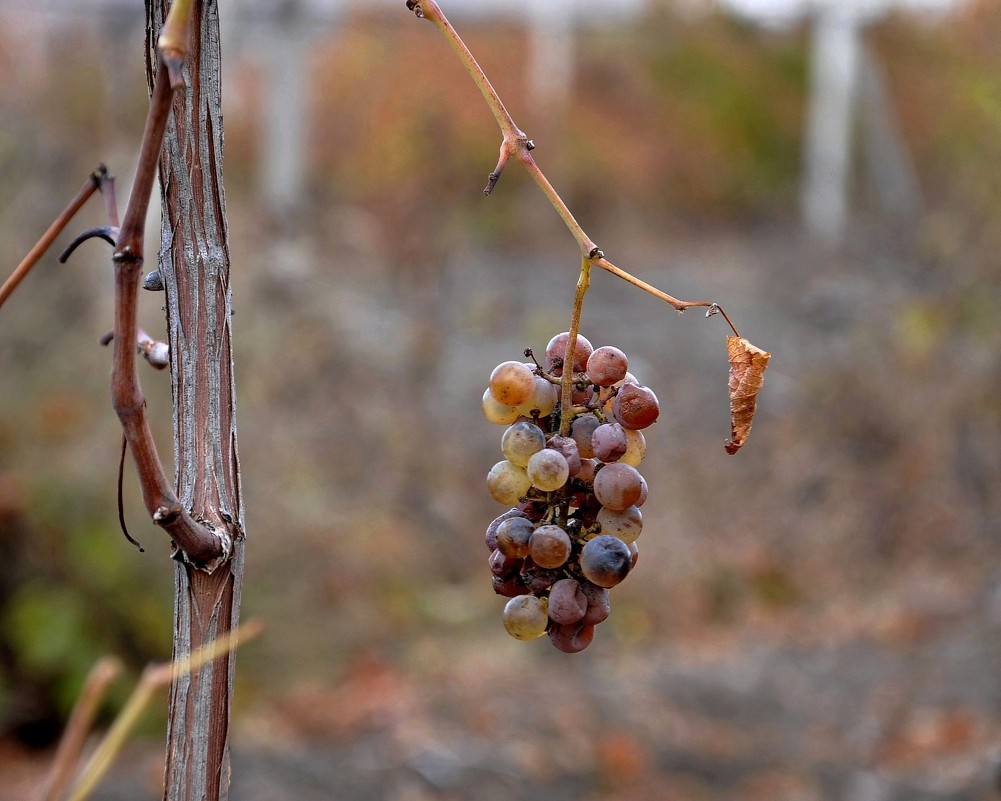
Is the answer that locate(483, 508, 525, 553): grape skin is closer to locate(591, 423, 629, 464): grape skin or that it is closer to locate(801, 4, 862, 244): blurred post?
locate(591, 423, 629, 464): grape skin

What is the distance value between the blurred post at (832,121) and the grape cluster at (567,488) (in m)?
10.3

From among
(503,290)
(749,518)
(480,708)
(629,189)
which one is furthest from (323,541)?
(629,189)

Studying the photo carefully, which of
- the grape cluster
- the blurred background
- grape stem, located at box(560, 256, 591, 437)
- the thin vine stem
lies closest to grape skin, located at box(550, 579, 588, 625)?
the grape cluster

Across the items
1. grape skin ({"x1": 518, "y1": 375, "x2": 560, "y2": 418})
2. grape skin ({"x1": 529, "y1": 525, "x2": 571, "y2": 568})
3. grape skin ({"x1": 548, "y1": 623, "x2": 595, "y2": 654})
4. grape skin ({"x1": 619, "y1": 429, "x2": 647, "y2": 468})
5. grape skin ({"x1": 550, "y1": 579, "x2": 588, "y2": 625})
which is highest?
grape skin ({"x1": 518, "y1": 375, "x2": 560, "y2": 418})

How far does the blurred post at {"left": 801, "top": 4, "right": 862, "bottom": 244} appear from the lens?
35.4ft

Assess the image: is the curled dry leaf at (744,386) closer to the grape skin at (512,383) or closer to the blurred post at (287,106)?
the grape skin at (512,383)

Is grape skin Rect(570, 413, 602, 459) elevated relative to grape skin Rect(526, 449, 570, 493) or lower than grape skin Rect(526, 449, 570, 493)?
elevated

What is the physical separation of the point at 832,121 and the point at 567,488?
1191 cm

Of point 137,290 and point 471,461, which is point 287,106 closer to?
point 471,461

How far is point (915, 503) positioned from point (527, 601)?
18.0 feet

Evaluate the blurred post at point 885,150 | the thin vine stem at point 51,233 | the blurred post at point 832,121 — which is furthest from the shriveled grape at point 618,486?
the blurred post at point 885,150

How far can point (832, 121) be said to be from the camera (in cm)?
1171

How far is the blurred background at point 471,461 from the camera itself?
12.2 ft

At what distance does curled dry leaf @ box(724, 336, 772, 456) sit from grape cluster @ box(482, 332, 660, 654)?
0.07m
